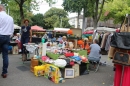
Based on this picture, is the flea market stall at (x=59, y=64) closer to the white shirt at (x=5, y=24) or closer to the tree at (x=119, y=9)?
the white shirt at (x=5, y=24)

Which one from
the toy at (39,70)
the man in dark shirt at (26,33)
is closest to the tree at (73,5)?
the man in dark shirt at (26,33)

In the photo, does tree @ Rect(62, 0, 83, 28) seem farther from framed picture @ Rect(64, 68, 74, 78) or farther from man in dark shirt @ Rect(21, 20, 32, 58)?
framed picture @ Rect(64, 68, 74, 78)

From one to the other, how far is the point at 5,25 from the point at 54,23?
37.2 metres

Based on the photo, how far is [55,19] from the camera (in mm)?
42188

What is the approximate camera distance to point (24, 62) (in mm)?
7156

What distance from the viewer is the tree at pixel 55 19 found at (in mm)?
40681

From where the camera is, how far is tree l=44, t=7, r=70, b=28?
133 feet

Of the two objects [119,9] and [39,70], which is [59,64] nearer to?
[39,70]

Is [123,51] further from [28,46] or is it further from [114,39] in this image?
[28,46]

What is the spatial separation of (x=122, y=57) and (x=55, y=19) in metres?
39.3

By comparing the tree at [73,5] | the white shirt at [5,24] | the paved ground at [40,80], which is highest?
the tree at [73,5]

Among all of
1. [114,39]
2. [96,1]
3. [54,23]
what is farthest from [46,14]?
→ [114,39]

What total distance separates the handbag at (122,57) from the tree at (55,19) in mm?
35061

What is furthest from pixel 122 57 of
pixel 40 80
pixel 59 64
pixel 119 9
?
pixel 119 9
